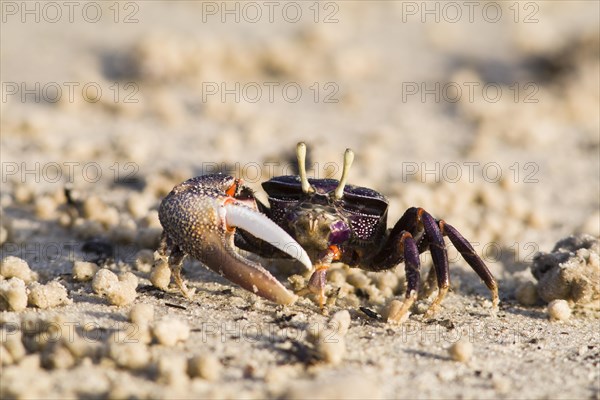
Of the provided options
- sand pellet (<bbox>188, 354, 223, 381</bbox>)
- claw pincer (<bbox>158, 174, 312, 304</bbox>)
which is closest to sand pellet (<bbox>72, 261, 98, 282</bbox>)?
claw pincer (<bbox>158, 174, 312, 304</bbox>)

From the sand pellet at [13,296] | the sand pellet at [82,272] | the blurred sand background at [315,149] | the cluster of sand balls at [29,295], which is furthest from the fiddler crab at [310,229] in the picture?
the sand pellet at [13,296]

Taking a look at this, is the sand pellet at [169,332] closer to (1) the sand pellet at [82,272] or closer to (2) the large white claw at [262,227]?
(2) the large white claw at [262,227]

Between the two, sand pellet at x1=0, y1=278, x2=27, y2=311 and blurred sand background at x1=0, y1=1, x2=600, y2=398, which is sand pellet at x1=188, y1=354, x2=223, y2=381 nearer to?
blurred sand background at x1=0, y1=1, x2=600, y2=398

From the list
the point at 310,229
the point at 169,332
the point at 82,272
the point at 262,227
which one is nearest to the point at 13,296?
the point at 82,272

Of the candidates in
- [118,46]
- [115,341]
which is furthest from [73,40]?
[115,341]

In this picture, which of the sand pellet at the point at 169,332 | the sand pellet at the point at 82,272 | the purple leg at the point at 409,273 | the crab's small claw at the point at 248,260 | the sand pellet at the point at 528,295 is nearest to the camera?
the sand pellet at the point at 169,332

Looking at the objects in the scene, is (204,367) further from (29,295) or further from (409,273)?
(409,273)
